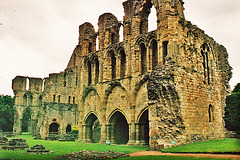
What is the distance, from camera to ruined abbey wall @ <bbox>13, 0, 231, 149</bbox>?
14.7 metres

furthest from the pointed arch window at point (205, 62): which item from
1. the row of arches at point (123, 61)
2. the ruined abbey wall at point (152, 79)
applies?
the row of arches at point (123, 61)

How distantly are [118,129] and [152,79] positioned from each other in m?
8.92

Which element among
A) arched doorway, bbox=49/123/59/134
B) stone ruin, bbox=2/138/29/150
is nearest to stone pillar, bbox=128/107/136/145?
stone ruin, bbox=2/138/29/150

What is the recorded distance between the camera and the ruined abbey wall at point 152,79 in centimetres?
1466

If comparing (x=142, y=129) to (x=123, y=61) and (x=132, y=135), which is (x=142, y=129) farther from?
(x=123, y=61)

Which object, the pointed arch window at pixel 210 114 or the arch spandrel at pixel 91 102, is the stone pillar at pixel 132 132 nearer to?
the arch spandrel at pixel 91 102

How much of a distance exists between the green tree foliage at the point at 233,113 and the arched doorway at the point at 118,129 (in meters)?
8.50

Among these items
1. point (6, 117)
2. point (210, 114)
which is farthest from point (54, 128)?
point (210, 114)

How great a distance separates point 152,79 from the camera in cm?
1498

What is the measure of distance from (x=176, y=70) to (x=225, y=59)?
819 centimetres

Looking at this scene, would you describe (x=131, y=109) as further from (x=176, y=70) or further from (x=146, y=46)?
(x=176, y=70)

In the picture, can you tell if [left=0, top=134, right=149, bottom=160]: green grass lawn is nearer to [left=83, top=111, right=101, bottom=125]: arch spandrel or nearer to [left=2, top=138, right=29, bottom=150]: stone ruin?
[left=2, top=138, right=29, bottom=150]: stone ruin

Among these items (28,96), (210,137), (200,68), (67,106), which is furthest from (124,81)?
(28,96)

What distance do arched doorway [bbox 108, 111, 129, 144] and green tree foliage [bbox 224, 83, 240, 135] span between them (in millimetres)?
8496
